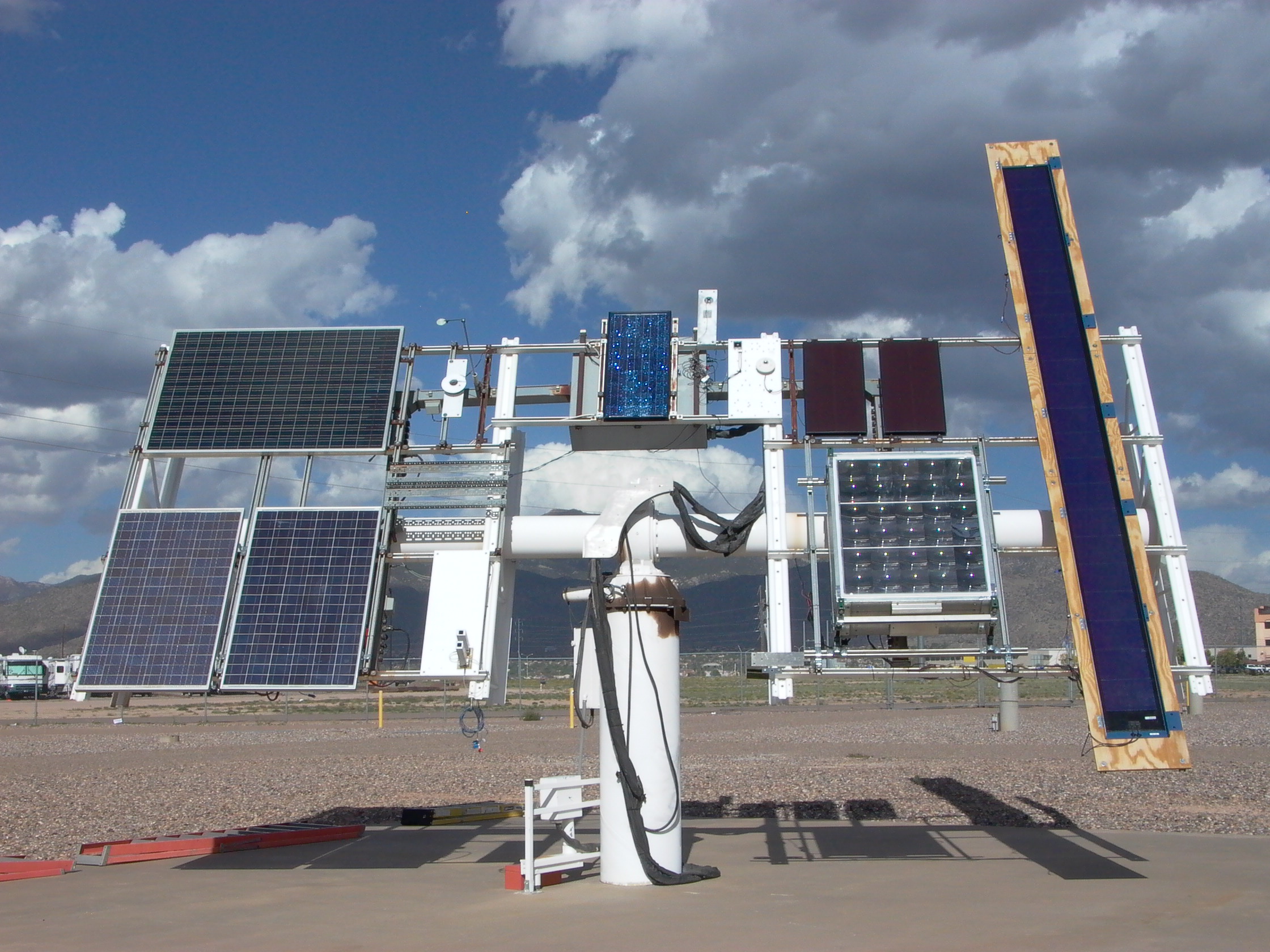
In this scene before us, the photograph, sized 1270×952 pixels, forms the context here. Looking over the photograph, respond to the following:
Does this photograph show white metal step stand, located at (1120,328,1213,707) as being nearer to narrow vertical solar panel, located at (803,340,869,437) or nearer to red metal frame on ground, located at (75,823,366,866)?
narrow vertical solar panel, located at (803,340,869,437)

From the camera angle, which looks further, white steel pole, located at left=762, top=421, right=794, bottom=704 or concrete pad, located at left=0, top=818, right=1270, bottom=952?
white steel pole, located at left=762, top=421, right=794, bottom=704

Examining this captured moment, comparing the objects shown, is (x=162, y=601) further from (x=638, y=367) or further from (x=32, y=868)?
(x=638, y=367)

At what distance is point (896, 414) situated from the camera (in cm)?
1249

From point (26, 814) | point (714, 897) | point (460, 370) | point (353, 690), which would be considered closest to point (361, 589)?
point (353, 690)

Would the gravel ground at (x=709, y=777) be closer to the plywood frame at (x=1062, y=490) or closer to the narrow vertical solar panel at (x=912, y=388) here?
the plywood frame at (x=1062, y=490)

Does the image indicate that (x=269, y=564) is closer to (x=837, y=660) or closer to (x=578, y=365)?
(x=578, y=365)

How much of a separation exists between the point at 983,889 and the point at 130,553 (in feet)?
36.9

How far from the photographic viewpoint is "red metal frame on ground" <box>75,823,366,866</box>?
1329 cm

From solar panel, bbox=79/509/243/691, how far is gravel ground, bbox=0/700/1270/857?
4.31m

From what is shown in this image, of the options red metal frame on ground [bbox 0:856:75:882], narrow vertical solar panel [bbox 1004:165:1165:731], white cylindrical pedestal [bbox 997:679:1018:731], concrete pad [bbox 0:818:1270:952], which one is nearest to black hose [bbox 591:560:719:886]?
concrete pad [bbox 0:818:1270:952]

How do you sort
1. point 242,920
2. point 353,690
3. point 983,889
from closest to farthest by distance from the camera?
point 242,920 → point 983,889 → point 353,690

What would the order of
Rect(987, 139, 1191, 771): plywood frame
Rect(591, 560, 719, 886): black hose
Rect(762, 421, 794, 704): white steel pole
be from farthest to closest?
Rect(762, 421, 794, 704): white steel pole < Rect(591, 560, 719, 886): black hose < Rect(987, 139, 1191, 771): plywood frame

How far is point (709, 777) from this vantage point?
75.2 feet

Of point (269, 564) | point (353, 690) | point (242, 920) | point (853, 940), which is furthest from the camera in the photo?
point (269, 564)
